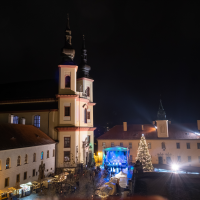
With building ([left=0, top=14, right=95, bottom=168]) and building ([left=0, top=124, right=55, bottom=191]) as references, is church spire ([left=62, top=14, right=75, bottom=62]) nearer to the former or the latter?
building ([left=0, top=14, right=95, bottom=168])

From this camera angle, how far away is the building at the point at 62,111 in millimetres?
29953

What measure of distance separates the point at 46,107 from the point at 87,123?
24.3ft

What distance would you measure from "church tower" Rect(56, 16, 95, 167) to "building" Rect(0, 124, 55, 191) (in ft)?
6.88

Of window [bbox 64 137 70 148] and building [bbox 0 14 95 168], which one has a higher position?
building [bbox 0 14 95 168]

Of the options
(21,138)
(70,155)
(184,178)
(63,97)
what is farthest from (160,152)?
(21,138)

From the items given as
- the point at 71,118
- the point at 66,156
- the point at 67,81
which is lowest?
the point at 66,156

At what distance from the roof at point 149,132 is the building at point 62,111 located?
12.0 metres

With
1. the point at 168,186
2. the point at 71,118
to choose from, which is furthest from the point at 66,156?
the point at 168,186

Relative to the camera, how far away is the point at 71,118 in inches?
1202

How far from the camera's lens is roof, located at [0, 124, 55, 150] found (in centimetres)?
1997

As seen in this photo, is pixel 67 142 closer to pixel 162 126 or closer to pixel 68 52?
pixel 68 52

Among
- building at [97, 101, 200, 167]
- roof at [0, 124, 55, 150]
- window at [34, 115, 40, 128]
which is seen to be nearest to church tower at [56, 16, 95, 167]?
roof at [0, 124, 55, 150]

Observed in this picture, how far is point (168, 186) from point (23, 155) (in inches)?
616

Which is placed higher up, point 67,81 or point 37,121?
point 67,81
